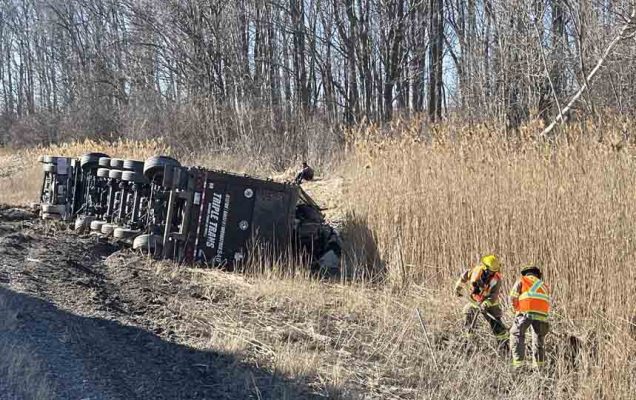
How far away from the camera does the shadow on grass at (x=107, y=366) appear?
4770mm

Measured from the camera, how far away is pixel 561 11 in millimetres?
13883

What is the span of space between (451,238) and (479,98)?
7.34 metres

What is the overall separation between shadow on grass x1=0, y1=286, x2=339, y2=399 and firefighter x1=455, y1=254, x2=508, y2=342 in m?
2.45

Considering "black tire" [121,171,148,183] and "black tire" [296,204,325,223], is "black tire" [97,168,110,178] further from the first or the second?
"black tire" [296,204,325,223]

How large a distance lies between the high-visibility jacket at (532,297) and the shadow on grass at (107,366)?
2.28 m

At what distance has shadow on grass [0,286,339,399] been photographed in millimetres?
4770

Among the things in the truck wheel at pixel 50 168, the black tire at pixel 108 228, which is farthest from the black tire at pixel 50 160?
the black tire at pixel 108 228

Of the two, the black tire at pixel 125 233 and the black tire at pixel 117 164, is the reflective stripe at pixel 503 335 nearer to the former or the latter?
the black tire at pixel 125 233

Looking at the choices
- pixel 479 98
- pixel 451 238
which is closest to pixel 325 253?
pixel 451 238

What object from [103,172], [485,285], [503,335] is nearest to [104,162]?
[103,172]

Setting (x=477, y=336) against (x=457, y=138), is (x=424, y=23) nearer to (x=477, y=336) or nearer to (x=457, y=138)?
(x=457, y=138)

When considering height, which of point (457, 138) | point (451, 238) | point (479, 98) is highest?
point (479, 98)

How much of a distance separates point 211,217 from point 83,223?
2.82 m

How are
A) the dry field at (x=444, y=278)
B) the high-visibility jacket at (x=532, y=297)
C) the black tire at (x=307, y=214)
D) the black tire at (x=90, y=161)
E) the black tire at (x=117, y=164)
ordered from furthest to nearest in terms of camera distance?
the black tire at (x=90, y=161)
the black tire at (x=117, y=164)
the black tire at (x=307, y=214)
the high-visibility jacket at (x=532, y=297)
the dry field at (x=444, y=278)
